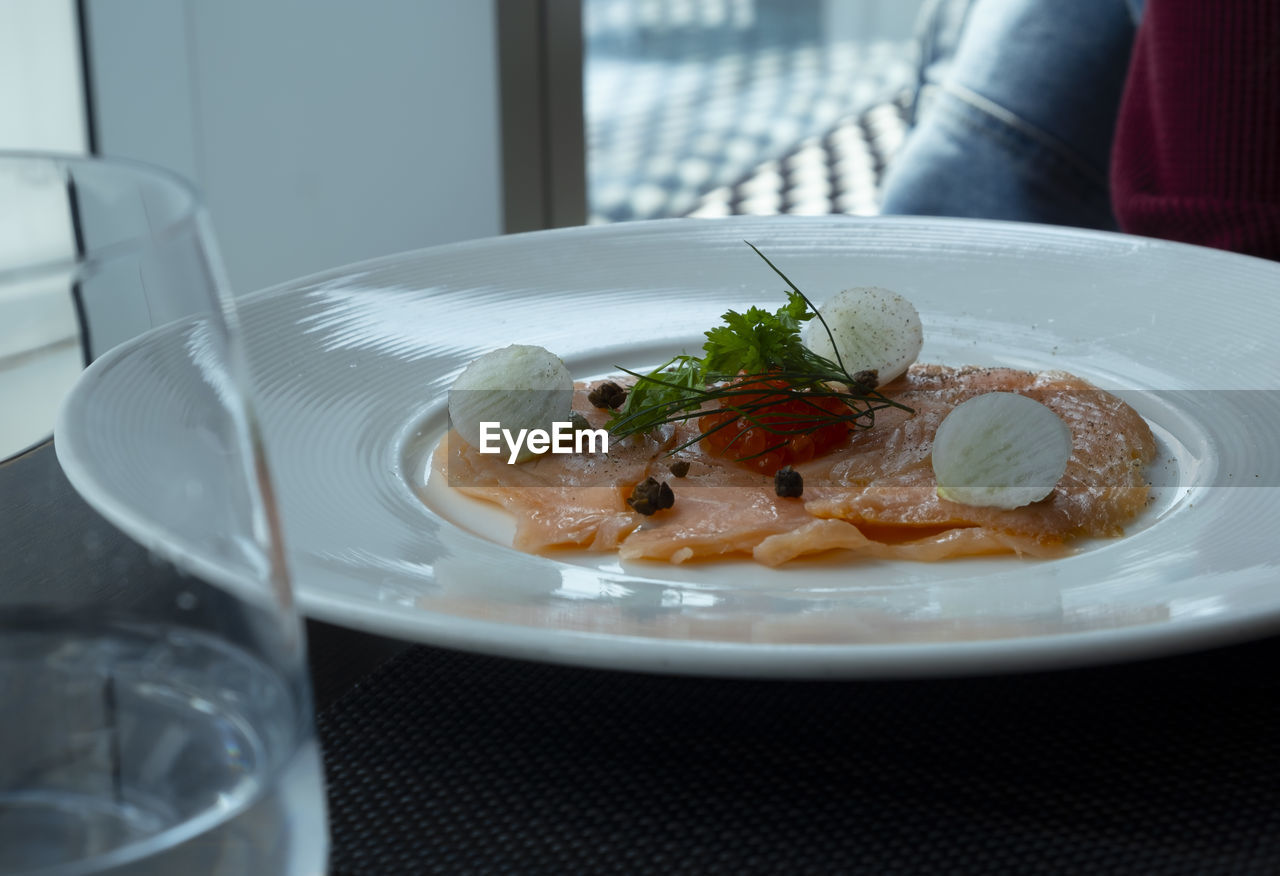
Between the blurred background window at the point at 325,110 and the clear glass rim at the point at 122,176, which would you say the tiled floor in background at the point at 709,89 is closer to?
the blurred background window at the point at 325,110

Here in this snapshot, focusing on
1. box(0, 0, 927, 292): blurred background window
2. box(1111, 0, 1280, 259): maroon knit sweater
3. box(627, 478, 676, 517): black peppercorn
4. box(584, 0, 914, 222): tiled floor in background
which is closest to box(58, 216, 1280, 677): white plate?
box(627, 478, 676, 517): black peppercorn

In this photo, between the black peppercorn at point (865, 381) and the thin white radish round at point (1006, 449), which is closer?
the thin white radish round at point (1006, 449)

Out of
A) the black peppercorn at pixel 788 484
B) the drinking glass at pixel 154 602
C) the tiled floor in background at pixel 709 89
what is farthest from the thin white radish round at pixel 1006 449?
the tiled floor in background at pixel 709 89

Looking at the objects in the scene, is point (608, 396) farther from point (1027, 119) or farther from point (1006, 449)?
point (1027, 119)

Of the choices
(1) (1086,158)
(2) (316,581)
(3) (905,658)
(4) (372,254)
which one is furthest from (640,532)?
(4) (372,254)

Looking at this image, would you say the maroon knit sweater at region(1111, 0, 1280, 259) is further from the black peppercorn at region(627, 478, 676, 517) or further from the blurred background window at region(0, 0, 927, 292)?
the black peppercorn at region(627, 478, 676, 517)

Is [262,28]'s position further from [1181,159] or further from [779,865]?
[779,865]

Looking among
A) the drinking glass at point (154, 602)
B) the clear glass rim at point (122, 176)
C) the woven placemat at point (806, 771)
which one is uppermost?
the clear glass rim at point (122, 176)
